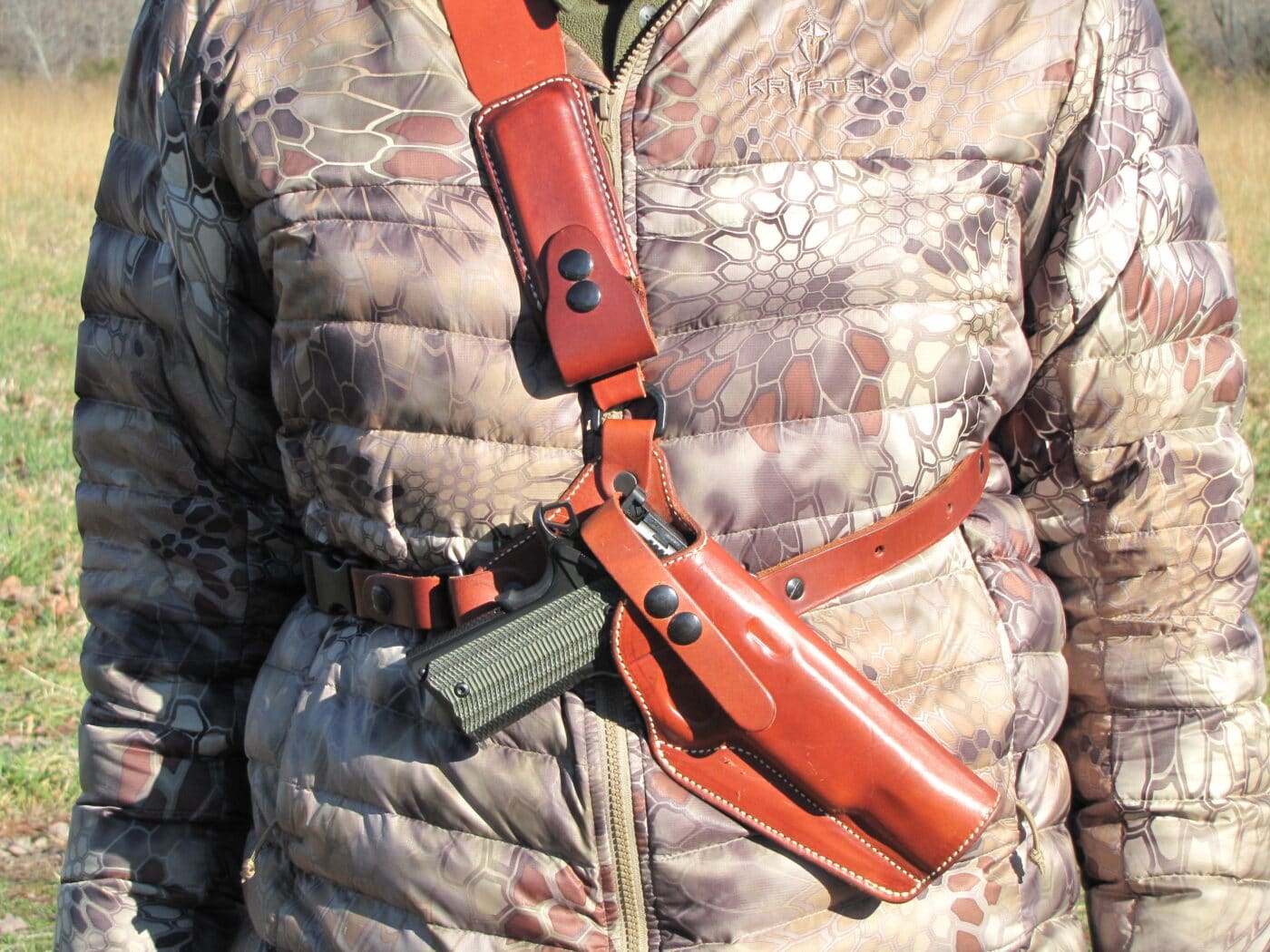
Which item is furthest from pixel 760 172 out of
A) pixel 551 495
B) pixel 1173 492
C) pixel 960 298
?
pixel 1173 492

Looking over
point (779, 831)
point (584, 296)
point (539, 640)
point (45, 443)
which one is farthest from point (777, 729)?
point (45, 443)

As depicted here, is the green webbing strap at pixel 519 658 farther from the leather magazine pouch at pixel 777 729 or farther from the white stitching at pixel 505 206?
the white stitching at pixel 505 206

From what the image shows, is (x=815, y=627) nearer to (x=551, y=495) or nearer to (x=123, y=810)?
(x=551, y=495)

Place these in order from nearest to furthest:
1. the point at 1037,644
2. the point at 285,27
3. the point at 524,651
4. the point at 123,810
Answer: the point at 524,651 < the point at 285,27 < the point at 1037,644 < the point at 123,810

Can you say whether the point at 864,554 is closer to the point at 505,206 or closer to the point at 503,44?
the point at 505,206

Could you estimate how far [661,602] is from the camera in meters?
1.27

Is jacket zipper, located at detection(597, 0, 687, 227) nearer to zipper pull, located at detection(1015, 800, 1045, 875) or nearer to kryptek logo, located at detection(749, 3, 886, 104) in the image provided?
kryptek logo, located at detection(749, 3, 886, 104)

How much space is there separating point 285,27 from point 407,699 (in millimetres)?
720

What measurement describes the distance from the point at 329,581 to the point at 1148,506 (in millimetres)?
941

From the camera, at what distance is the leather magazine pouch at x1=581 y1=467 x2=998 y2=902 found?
4.18 ft

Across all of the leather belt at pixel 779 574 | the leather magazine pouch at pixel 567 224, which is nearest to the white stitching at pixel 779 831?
the leather belt at pixel 779 574

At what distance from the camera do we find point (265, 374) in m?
1.50

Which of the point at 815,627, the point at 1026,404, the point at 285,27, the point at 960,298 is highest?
Result: the point at 285,27

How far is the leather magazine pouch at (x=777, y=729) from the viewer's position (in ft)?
4.18
